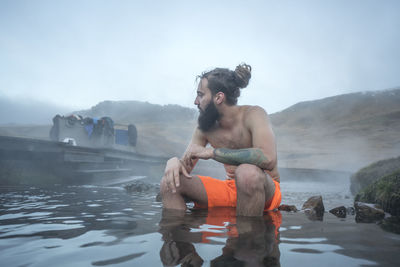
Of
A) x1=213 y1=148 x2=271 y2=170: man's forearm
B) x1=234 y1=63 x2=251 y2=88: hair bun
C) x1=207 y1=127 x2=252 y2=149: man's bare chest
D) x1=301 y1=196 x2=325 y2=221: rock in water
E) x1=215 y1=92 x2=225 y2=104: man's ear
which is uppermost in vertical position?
x1=234 y1=63 x2=251 y2=88: hair bun

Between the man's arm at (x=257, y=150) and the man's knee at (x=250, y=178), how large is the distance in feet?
0.35

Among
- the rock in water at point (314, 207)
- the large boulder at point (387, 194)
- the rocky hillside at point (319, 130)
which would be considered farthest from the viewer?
the rocky hillside at point (319, 130)

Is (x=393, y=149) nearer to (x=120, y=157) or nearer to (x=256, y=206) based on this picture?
→ (x=120, y=157)

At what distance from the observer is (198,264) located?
1078 millimetres

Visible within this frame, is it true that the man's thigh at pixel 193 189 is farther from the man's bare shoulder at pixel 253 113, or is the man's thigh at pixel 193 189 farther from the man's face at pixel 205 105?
the man's bare shoulder at pixel 253 113

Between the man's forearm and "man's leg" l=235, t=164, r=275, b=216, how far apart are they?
0.08 m

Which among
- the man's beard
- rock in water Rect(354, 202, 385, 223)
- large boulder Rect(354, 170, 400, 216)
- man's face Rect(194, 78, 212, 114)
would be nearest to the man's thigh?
the man's beard

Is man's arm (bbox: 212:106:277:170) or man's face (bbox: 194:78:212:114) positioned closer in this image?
man's arm (bbox: 212:106:277:170)

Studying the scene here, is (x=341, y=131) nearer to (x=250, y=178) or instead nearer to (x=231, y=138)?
(x=231, y=138)

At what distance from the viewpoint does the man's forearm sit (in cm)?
239

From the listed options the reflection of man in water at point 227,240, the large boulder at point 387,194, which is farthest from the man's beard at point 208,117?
the large boulder at point 387,194

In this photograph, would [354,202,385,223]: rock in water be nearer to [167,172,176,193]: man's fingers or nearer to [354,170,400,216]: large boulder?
[354,170,400,216]: large boulder

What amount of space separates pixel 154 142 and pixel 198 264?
115ft

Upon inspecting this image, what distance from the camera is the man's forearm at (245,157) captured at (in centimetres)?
239
